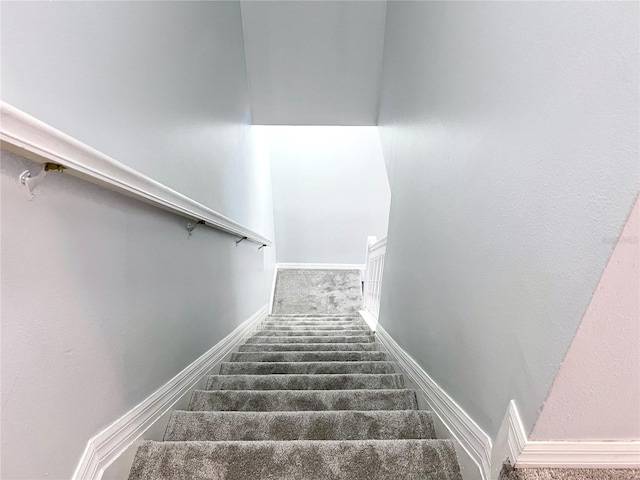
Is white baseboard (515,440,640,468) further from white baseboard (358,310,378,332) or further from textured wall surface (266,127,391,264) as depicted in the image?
textured wall surface (266,127,391,264)

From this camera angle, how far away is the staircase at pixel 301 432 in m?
0.94

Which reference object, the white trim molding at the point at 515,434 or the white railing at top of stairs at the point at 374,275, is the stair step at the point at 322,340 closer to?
the white railing at top of stairs at the point at 374,275

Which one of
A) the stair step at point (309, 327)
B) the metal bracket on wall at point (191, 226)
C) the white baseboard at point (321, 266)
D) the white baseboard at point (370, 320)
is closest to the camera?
the metal bracket on wall at point (191, 226)

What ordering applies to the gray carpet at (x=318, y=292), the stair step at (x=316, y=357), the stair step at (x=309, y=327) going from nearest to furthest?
the stair step at (x=316, y=357) → the stair step at (x=309, y=327) → the gray carpet at (x=318, y=292)

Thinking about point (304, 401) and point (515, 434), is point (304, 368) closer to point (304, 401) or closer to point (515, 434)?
point (304, 401)

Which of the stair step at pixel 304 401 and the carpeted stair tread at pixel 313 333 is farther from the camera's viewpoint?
the carpeted stair tread at pixel 313 333

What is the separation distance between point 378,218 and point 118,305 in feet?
14.7

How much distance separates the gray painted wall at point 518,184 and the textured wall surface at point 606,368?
18 mm

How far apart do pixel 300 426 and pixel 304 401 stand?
8.3 inches

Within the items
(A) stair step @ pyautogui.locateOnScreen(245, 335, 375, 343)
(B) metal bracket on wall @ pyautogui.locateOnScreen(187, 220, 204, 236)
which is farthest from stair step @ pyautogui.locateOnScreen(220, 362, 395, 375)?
(B) metal bracket on wall @ pyautogui.locateOnScreen(187, 220, 204, 236)

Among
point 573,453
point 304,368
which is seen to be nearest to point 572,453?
point 573,453

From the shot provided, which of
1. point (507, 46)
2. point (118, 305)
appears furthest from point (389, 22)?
point (118, 305)

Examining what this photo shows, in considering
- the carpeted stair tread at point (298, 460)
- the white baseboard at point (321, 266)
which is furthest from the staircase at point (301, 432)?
the white baseboard at point (321, 266)

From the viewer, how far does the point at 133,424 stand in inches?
38.7
